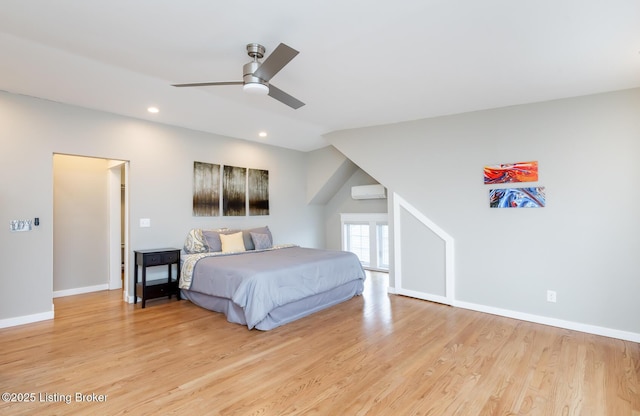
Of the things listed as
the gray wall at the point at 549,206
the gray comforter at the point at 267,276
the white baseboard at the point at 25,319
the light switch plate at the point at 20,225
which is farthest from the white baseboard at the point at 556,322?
the light switch plate at the point at 20,225

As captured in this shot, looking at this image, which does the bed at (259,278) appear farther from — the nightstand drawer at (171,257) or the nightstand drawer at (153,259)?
the nightstand drawer at (153,259)

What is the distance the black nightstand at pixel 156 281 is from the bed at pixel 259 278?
0.17 meters

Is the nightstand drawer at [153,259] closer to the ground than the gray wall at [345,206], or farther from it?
closer to the ground

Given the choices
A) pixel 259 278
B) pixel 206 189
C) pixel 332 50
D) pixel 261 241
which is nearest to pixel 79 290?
pixel 206 189

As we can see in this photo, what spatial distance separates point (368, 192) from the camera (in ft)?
21.5

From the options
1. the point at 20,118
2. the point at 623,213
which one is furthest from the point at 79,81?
the point at 623,213

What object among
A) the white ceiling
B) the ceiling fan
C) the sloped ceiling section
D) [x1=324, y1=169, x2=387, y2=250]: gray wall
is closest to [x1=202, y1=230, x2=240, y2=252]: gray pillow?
the white ceiling

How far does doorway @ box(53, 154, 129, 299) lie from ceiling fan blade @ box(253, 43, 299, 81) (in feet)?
10.7

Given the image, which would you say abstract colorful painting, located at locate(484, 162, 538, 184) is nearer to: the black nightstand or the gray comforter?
the gray comforter

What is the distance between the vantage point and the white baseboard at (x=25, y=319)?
347cm

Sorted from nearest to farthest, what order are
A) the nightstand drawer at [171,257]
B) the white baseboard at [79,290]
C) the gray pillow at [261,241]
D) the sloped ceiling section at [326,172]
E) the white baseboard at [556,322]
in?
the white baseboard at [556,322] < the nightstand drawer at [171,257] < the white baseboard at [79,290] < the gray pillow at [261,241] < the sloped ceiling section at [326,172]

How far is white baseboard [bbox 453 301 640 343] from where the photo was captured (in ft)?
10.6

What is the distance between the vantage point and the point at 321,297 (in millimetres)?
4188

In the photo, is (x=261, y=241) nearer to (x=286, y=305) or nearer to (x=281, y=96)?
(x=286, y=305)
